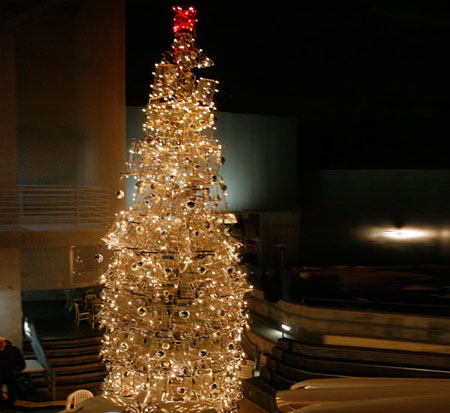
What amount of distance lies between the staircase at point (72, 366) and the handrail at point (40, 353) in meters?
0.07

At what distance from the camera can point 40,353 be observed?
756 centimetres

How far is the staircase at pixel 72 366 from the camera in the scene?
6.91 metres

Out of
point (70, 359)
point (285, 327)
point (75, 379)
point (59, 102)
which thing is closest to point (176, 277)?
point (285, 327)

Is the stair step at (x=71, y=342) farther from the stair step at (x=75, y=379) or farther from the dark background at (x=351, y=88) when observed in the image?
the dark background at (x=351, y=88)

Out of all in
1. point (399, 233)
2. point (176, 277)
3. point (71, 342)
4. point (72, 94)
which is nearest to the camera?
point (176, 277)

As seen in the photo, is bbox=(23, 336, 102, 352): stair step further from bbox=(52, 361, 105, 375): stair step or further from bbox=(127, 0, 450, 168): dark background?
bbox=(127, 0, 450, 168): dark background

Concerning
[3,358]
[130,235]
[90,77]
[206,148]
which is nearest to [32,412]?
[3,358]

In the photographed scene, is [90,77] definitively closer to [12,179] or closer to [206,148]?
[12,179]

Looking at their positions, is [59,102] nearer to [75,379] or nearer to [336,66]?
[75,379]

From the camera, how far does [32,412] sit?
615 cm

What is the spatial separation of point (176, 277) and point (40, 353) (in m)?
4.65

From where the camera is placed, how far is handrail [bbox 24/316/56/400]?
22.1 feet

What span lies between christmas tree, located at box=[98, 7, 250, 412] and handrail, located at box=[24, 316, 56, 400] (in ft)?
9.07

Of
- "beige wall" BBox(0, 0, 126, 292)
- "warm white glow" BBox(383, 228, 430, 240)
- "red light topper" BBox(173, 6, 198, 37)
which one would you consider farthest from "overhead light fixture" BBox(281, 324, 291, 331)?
"red light topper" BBox(173, 6, 198, 37)
